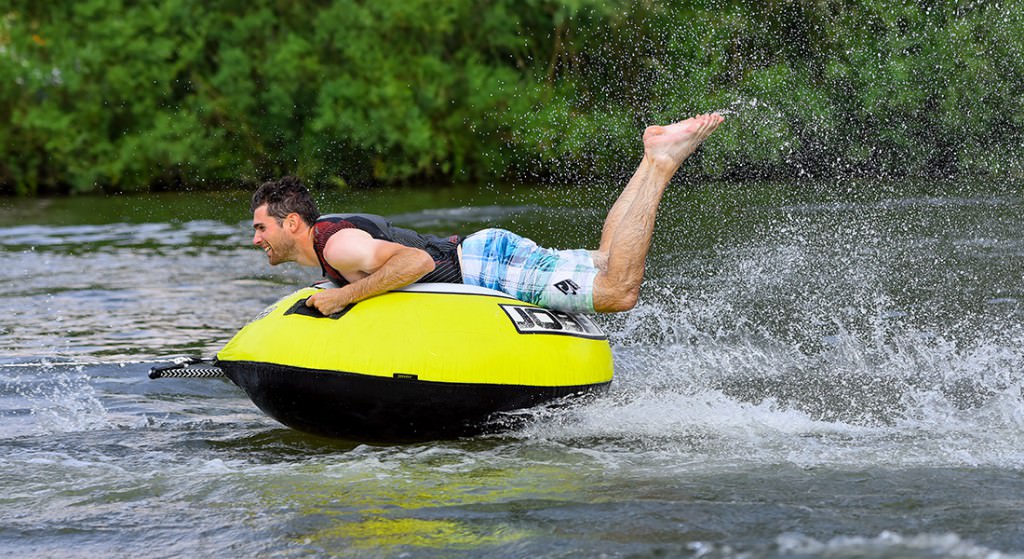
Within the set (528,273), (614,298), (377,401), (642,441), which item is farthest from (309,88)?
(642,441)

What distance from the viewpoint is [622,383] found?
766cm

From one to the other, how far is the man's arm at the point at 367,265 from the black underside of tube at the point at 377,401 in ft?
1.27

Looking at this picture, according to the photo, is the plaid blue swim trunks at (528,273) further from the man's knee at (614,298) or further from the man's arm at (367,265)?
the man's arm at (367,265)

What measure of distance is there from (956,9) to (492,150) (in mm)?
12535

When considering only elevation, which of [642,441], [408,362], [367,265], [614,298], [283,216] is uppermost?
[283,216]

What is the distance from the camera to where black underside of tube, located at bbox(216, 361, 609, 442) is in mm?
6074

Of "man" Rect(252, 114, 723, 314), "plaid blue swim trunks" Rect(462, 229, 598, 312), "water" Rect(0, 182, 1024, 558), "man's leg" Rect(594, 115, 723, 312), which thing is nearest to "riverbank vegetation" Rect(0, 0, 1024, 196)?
"water" Rect(0, 182, 1024, 558)

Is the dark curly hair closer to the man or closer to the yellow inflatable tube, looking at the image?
the man

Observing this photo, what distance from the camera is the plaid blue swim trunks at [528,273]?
6.50 meters

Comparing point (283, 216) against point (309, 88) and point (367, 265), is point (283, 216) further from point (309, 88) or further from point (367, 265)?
point (309, 88)

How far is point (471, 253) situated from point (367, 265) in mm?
638

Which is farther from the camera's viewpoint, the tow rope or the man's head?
the tow rope

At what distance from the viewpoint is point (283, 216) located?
633 centimetres

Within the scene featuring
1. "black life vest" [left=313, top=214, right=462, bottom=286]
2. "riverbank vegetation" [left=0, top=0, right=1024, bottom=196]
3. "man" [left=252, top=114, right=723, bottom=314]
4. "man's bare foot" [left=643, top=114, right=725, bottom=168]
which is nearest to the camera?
"man" [left=252, top=114, right=723, bottom=314]
